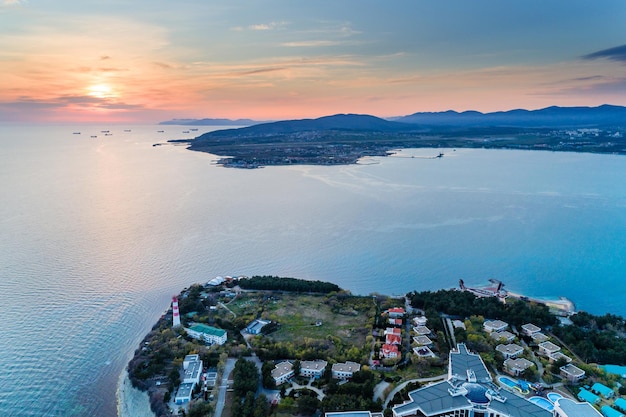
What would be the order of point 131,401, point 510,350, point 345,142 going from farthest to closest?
point 345,142 → point 510,350 → point 131,401

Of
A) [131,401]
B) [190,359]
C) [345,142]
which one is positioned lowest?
[131,401]

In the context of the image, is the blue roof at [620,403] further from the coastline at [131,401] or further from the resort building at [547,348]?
the coastline at [131,401]

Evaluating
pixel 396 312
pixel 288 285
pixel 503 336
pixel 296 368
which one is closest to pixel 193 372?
pixel 296 368

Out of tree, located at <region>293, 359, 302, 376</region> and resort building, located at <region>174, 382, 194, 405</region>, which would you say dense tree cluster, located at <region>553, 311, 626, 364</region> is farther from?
resort building, located at <region>174, 382, 194, 405</region>

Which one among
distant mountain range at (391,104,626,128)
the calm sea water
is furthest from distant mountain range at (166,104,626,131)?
the calm sea water

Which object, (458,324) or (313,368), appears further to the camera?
(458,324)

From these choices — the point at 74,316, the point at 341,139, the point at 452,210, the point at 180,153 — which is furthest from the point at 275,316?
the point at 341,139

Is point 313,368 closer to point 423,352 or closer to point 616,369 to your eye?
point 423,352
